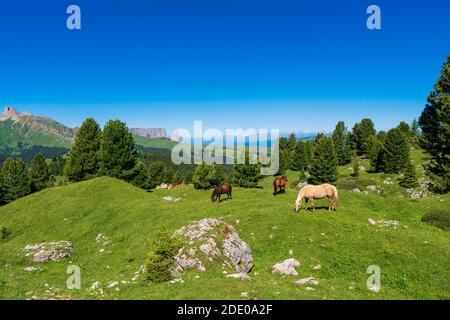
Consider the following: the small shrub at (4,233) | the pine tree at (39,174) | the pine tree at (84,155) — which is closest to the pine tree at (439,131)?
the small shrub at (4,233)

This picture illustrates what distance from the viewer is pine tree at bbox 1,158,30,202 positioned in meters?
84.8

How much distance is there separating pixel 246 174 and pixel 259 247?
46.8 metres

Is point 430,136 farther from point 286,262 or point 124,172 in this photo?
point 124,172

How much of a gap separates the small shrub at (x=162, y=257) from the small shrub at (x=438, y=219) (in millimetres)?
26531

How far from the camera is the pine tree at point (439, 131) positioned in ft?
133

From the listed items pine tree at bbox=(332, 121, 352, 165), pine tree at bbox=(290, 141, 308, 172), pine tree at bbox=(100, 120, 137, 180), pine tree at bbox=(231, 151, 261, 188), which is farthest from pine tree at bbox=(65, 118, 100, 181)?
pine tree at bbox=(332, 121, 352, 165)

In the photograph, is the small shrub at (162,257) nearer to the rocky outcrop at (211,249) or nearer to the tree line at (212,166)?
the rocky outcrop at (211,249)

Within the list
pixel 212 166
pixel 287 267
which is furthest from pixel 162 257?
pixel 212 166

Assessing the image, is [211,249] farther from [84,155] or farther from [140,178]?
[84,155]

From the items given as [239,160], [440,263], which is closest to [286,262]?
[440,263]

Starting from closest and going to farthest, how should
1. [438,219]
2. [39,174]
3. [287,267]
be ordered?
[287,267] → [438,219] → [39,174]

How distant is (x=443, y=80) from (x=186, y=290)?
45.4 m

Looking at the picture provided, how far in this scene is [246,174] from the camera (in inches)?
2778

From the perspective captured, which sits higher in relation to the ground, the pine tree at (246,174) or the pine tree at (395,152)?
the pine tree at (395,152)
